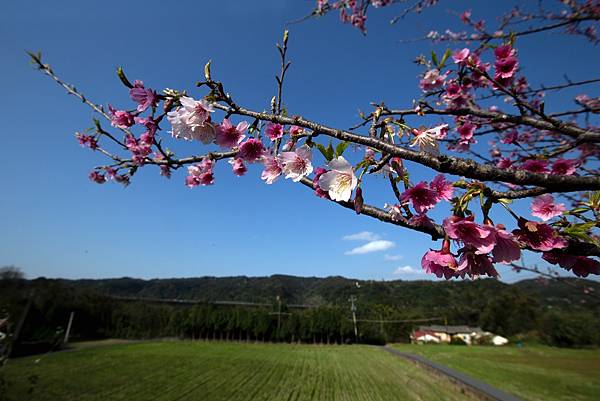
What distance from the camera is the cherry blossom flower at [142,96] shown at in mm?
1086

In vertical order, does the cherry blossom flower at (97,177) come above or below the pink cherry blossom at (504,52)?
below

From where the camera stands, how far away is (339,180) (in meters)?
0.89

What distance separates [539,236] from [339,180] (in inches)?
21.1

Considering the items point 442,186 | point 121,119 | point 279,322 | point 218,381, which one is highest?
point 121,119

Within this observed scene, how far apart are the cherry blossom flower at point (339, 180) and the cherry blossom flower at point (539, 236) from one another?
0.44m

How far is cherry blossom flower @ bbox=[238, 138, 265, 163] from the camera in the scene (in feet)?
3.56

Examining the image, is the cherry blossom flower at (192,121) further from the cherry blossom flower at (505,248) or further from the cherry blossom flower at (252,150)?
the cherry blossom flower at (505,248)

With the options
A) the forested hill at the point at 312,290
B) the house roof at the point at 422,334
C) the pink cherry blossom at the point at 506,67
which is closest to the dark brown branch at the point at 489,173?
the pink cherry blossom at the point at 506,67

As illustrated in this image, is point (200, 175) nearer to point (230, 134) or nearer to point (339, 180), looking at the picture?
point (230, 134)

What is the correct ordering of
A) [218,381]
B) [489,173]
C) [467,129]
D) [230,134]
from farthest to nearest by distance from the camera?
1. [218,381]
2. [467,129]
3. [230,134]
4. [489,173]

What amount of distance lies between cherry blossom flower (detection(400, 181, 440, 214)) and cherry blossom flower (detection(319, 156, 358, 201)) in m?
0.16

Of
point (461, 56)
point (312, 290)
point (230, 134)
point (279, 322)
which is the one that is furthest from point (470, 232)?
point (312, 290)

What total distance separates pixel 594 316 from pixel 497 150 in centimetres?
4662

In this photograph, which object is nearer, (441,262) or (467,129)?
(441,262)
